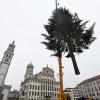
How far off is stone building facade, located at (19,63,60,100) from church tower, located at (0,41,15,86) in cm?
2215

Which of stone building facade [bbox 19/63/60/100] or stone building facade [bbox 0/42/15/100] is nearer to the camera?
stone building facade [bbox 0/42/15/100]

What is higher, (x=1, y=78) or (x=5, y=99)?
(x=1, y=78)

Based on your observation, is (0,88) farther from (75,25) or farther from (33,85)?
(75,25)

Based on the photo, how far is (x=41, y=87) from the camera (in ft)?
264

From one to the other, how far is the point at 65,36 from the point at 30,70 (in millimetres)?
74859

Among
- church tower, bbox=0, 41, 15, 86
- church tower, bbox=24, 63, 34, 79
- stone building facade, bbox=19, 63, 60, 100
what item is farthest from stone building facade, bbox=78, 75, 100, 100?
church tower, bbox=0, 41, 15, 86

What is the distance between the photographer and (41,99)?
7750cm

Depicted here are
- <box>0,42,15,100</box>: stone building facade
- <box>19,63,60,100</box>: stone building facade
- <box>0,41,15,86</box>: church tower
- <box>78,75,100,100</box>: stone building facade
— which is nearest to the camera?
<box>0,42,15,100</box>: stone building facade

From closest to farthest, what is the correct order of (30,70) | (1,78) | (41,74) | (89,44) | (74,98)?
1. (89,44)
2. (1,78)
3. (41,74)
4. (30,70)
5. (74,98)

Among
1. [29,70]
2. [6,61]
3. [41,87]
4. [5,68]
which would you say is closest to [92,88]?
[41,87]

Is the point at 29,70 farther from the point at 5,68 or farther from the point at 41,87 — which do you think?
the point at 5,68

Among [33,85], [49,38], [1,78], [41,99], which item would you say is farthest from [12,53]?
[49,38]

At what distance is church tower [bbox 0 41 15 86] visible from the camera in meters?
57.9

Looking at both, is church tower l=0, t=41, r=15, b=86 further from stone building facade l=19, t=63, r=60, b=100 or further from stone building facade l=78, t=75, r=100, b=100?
stone building facade l=78, t=75, r=100, b=100
